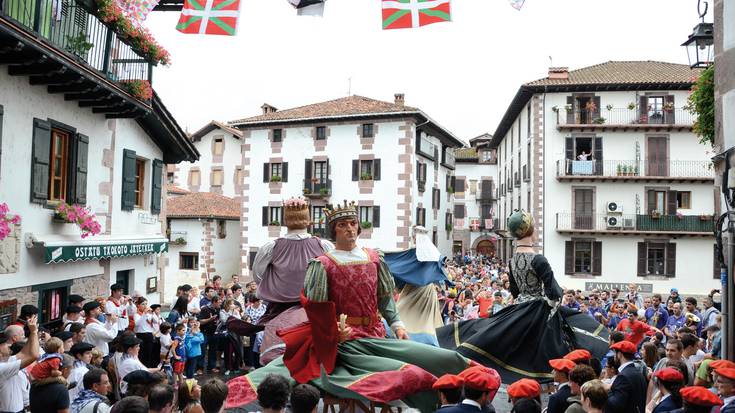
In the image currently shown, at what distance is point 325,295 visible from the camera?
5570 millimetres

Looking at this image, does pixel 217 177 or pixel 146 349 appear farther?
pixel 217 177

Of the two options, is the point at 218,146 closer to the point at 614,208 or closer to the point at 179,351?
the point at 614,208

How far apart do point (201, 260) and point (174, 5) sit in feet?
74.8

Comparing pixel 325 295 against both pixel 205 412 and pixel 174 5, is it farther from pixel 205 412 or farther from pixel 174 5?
pixel 174 5

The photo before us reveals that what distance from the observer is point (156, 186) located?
669 inches

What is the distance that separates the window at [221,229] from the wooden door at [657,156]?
24.6m

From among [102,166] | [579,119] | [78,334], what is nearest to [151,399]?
[78,334]

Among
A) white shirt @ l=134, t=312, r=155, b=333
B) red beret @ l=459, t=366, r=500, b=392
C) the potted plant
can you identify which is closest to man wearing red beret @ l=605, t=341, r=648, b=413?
red beret @ l=459, t=366, r=500, b=392

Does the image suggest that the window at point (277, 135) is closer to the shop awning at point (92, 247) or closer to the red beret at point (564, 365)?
the shop awning at point (92, 247)

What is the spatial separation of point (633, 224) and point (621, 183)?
2.23 metres

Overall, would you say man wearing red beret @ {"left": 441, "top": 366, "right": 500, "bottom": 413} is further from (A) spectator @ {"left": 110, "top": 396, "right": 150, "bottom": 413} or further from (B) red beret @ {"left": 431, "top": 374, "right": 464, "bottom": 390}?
(A) spectator @ {"left": 110, "top": 396, "right": 150, "bottom": 413}

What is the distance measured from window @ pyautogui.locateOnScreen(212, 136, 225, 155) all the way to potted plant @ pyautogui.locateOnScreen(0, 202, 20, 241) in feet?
123

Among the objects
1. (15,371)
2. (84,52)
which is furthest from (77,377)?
(84,52)

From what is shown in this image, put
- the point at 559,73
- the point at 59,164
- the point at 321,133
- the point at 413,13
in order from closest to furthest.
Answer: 1. the point at 413,13
2. the point at 59,164
3. the point at 559,73
4. the point at 321,133
